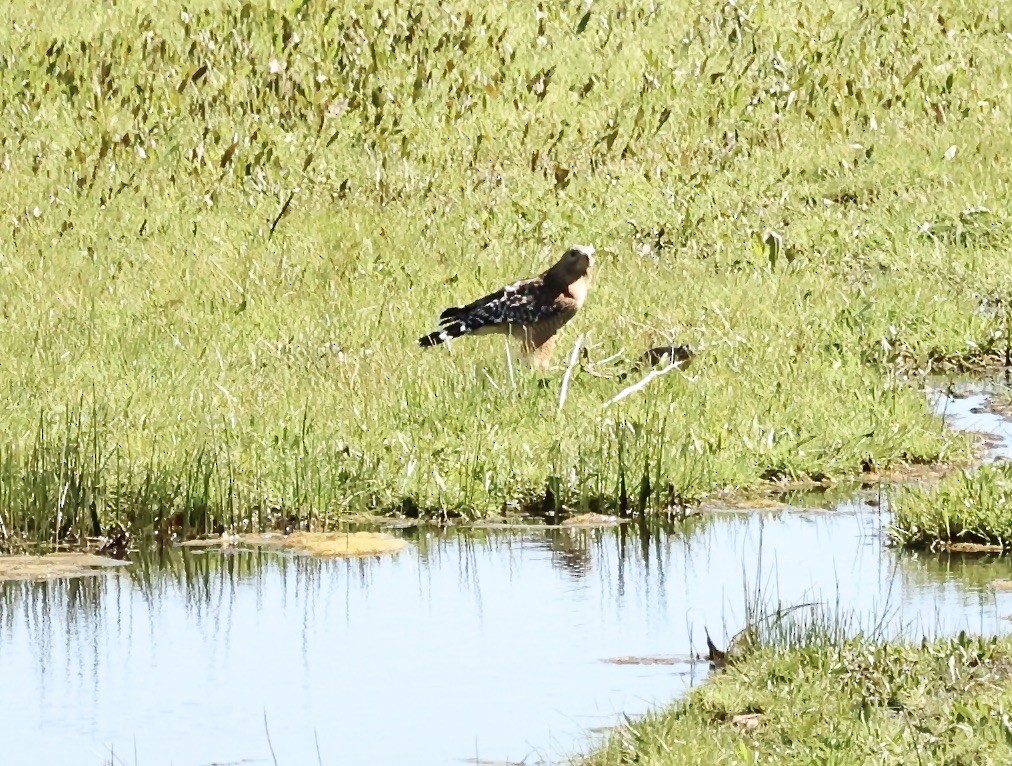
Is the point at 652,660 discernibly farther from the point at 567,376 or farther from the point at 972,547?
the point at 567,376

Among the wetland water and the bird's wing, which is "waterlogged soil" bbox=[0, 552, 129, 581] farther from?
the bird's wing

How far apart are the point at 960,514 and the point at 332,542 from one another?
2838 millimetres

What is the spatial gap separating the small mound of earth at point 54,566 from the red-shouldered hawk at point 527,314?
381cm

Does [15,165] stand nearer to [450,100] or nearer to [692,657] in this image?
[450,100]

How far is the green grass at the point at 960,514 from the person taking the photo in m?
9.66

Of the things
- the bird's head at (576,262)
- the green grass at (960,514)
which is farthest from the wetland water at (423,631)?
the bird's head at (576,262)

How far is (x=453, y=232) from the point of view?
16.7m

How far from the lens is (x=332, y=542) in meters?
10.3

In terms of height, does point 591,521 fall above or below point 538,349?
below

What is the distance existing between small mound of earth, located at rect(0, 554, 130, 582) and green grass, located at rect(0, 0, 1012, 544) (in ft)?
0.78

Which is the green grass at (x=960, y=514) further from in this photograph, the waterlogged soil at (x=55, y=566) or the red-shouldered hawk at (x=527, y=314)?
the red-shouldered hawk at (x=527, y=314)

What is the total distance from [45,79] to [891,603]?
13.0 metres

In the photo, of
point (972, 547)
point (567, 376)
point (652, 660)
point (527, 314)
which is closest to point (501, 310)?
point (527, 314)

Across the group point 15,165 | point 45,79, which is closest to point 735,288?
point 15,165
